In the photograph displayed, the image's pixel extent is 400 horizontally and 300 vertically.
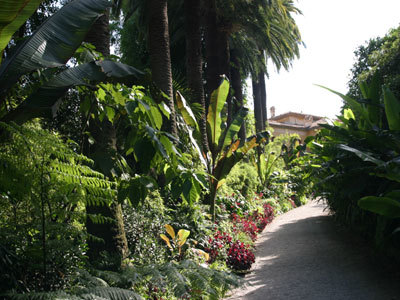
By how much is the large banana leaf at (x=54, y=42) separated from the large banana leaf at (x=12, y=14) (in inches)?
7.3

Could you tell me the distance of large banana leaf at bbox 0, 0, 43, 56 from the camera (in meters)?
2.38

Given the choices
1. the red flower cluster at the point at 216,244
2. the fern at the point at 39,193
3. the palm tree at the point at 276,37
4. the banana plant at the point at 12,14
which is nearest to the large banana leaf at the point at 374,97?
the red flower cluster at the point at 216,244

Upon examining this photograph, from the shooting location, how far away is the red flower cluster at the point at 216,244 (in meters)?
6.41

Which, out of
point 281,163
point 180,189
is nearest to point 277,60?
point 281,163

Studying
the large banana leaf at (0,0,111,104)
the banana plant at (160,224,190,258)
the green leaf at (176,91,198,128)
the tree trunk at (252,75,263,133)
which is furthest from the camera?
the tree trunk at (252,75,263,133)

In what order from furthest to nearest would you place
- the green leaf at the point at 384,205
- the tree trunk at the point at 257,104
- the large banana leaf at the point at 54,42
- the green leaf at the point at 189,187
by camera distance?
1. the tree trunk at the point at 257,104
2. the green leaf at the point at 384,205
3. the green leaf at the point at 189,187
4. the large banana leaf at the point at 54,42

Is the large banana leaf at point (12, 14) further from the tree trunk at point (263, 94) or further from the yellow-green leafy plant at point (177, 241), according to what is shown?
the tree trunk at point (263, 94)

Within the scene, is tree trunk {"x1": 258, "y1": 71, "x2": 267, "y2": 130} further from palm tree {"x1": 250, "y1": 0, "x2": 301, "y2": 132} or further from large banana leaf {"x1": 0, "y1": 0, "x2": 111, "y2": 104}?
large banana leaf {"x1": 0, "y1": 0, "x2": 111, "y2": 104}

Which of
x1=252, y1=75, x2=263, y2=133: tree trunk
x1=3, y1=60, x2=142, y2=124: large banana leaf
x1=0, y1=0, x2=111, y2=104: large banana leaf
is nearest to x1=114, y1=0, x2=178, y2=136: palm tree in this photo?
x1=0, y1=0, x2=111, y2=104: large banana leaf

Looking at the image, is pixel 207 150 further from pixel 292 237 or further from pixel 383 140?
pixel 383 140

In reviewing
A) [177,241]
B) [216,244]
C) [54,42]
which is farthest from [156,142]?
[216,244]

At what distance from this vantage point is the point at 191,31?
996 cm

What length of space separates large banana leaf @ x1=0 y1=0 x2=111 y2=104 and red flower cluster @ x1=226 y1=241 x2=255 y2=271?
15.7ft

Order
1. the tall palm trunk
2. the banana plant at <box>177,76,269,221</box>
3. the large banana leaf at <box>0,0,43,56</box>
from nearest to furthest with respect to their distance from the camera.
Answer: the large banana leaf at <box>0,0,43,56</box> < the tall palm trunk < the banana plant at <box>177,76,269,221</box>
